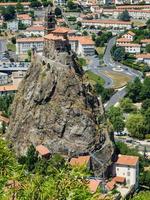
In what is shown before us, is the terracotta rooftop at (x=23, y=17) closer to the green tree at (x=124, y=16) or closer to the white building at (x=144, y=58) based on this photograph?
the green tree at (x=124, y=16)

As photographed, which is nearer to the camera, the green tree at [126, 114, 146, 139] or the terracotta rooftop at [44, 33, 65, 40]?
the terracotta rooftop at [44, 33, 65, 40]

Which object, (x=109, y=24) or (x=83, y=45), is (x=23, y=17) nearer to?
(x=109, y=24)

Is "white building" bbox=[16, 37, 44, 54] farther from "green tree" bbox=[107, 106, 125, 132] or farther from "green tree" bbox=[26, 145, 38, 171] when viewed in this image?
"green tree" bbox=[26, 145, 38, 171]

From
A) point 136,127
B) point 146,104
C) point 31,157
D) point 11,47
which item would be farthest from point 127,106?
point 11,47

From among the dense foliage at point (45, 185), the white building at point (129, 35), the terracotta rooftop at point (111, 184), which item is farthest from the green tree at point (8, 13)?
the dense foliage at point (45, 185)

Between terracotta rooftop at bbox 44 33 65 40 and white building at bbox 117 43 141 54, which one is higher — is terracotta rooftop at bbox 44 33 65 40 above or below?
above

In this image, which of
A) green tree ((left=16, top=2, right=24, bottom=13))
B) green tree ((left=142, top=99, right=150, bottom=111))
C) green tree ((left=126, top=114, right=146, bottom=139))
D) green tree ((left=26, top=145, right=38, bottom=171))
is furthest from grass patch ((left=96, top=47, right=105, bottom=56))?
green tree ((left=26, top=145, right=38, bottom=171))
